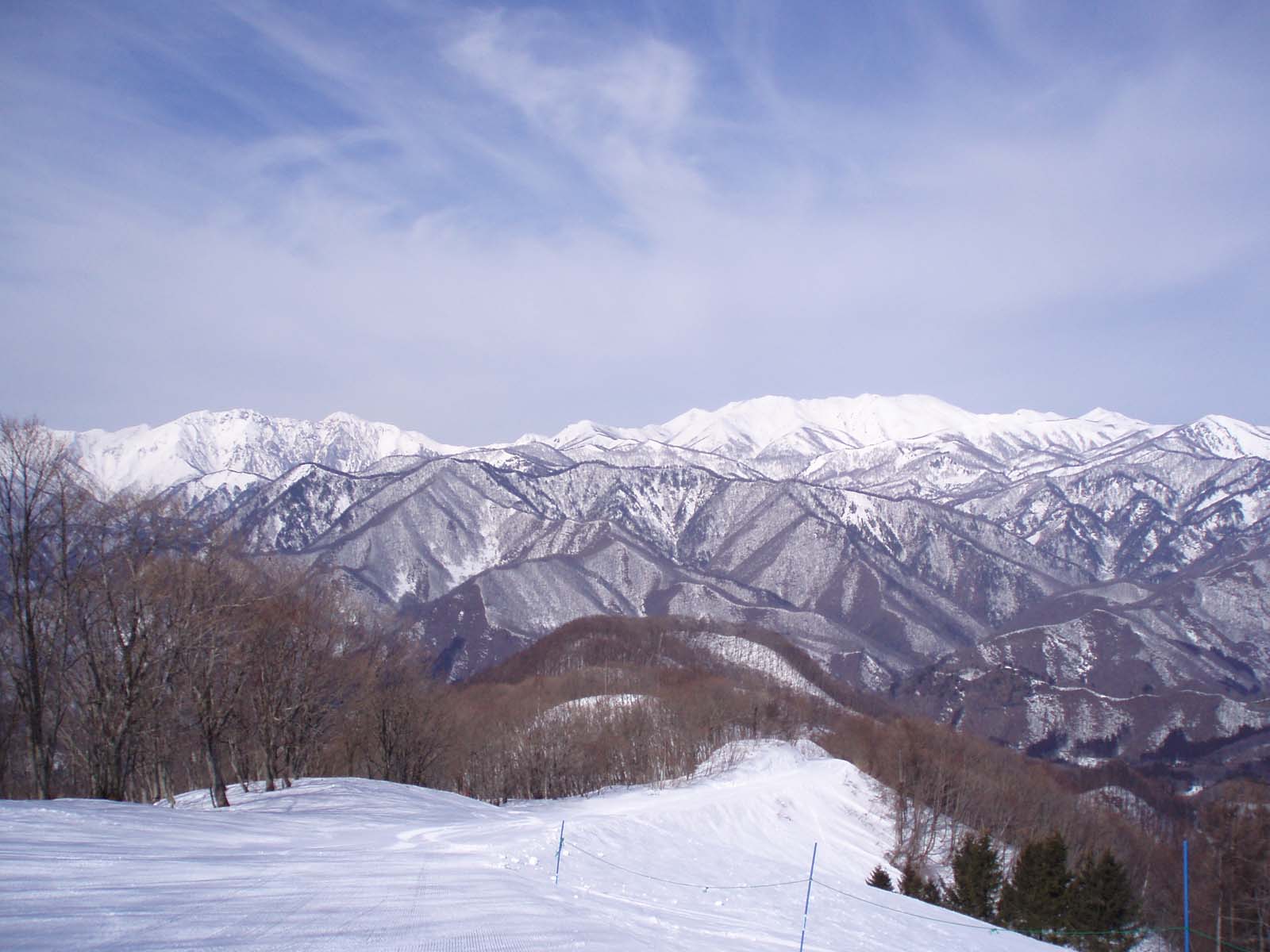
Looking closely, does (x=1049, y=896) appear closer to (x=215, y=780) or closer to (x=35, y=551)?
(x=215, y=780)

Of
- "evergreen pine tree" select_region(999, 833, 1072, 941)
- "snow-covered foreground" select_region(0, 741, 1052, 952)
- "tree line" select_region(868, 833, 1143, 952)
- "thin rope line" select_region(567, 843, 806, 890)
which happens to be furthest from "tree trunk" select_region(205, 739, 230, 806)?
"evergreen pine tree" select_region(999, 833, 1072, 941)

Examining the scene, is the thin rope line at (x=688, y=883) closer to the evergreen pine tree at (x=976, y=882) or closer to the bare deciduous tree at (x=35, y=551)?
the bare deciduous tree at (x=35, y=551)

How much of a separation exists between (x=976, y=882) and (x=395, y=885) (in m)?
44.8

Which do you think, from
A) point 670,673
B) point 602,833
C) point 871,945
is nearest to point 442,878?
point 871,945

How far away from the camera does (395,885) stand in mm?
17125

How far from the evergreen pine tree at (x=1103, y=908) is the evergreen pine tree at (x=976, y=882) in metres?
4.61

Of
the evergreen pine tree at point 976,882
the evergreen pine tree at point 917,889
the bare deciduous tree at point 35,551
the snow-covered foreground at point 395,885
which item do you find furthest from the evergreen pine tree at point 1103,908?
the bare deciduous tree at point 35,551

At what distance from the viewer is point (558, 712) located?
106062mm

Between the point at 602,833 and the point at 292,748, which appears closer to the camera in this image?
the point at 602,833

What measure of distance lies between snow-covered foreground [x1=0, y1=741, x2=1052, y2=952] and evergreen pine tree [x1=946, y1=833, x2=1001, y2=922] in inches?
587

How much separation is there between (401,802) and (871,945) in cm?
2142

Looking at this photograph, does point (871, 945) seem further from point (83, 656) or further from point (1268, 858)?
point (1268, 858)

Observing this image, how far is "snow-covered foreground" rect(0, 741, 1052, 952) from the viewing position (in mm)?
12531

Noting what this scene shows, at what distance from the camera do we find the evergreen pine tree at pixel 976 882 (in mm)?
50250
